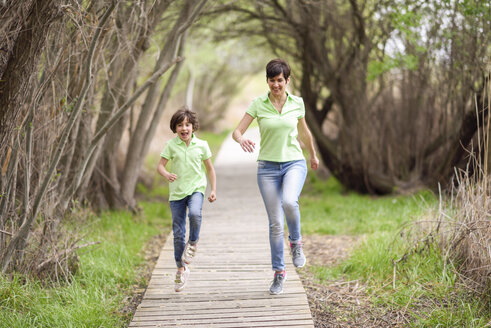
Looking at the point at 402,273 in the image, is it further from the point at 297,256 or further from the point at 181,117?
the point at 181,117

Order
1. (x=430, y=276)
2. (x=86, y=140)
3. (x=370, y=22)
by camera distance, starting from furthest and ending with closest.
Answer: (x=370, y=22) < (x=86, y=140) < (x=430, y=276)

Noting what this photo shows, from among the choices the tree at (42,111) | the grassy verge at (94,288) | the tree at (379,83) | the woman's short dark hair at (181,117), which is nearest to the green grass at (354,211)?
the tree at (379,83)

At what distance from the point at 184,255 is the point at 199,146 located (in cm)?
96

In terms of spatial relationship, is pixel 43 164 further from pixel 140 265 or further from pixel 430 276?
pixel 430 276

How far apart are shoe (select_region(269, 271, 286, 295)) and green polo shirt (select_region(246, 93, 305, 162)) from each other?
1017mm

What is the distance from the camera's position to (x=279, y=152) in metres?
4.24

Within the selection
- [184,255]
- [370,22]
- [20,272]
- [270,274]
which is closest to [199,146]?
[184,255]

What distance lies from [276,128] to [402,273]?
211cm

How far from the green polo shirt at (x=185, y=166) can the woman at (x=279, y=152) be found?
0.47 meters

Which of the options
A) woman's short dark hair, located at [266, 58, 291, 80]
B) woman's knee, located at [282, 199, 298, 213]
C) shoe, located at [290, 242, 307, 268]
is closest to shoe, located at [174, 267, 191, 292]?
shoe, located at [290, 242, 307, 268]

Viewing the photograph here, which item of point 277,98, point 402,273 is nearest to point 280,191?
point 277,98

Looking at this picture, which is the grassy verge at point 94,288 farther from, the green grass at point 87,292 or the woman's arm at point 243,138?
the woman's arm at point 243,138

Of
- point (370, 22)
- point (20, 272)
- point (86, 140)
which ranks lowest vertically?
point (20, 272)

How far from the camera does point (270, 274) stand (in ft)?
17.0
